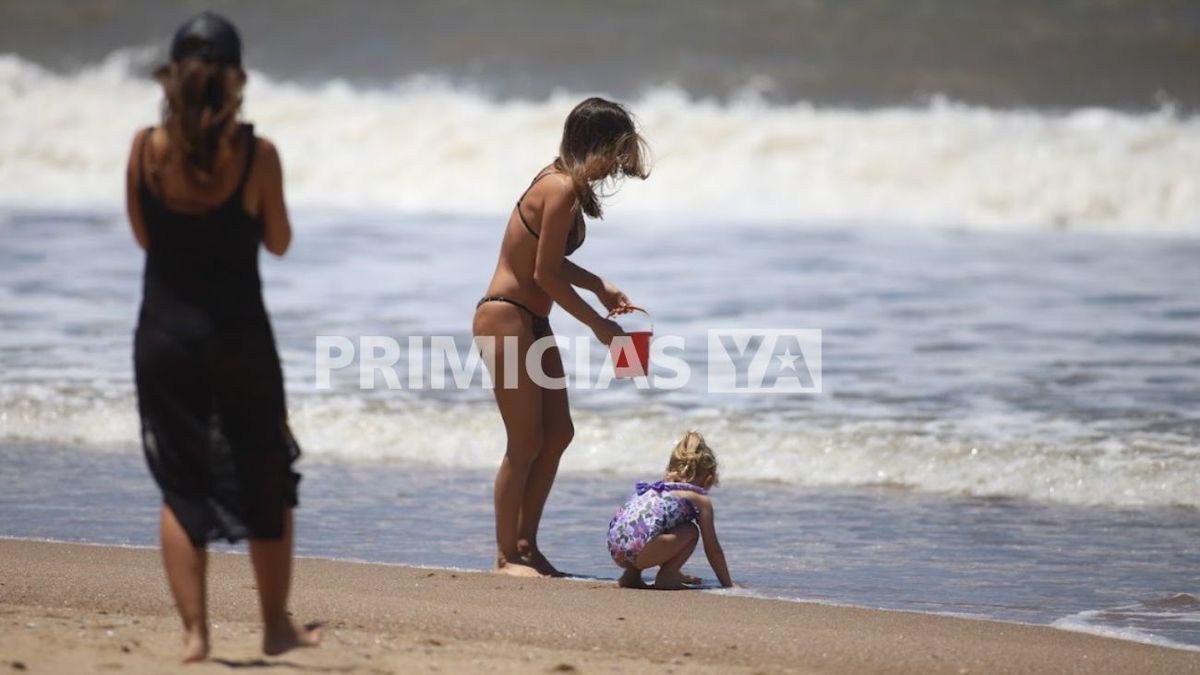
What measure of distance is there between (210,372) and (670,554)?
2126 millimetres

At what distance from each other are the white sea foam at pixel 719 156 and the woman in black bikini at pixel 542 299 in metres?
11.3

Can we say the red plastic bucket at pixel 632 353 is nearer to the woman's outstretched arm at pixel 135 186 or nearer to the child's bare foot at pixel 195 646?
the child's bare foot at pixel 195 646

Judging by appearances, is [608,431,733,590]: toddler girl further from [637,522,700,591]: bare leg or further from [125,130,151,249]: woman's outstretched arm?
[125,130,151,249]: woman's outstretched arm

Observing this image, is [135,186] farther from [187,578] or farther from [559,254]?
[559,254]

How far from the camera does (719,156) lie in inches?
733

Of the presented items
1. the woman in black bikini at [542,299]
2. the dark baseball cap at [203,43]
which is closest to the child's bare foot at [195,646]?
the dark baseball cap at [203,43]

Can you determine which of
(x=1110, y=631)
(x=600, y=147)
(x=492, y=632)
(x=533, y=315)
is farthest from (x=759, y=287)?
(x=492, y=632)

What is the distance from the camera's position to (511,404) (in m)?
5.41

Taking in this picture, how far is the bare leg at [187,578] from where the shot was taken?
3.78m

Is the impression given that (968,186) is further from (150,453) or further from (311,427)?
(150,453)

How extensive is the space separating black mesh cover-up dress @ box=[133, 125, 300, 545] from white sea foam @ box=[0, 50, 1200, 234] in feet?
42.9

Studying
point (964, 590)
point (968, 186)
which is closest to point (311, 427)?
point (964, 590)

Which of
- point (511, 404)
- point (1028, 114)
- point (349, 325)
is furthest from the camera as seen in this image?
point (1028, 114)

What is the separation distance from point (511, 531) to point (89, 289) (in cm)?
724
